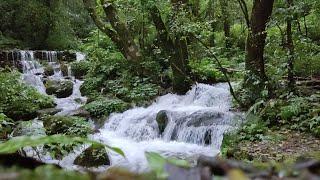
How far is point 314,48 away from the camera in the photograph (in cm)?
1120

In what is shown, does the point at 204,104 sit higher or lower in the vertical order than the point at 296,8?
lower

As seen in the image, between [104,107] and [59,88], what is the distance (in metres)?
4.15

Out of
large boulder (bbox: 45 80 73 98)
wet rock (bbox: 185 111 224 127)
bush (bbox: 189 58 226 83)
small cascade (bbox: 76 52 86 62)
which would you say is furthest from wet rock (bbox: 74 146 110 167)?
small cascade (bbox: 76 52 86 62)

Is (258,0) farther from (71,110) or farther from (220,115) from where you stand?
(71,110)

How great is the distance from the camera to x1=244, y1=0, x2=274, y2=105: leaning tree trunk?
10953 millimetres

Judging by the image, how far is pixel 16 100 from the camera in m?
13.8

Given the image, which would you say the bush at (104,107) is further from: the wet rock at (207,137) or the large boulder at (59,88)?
the wet rock at (207,137)

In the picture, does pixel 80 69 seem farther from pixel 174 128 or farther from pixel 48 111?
pixel 174 128

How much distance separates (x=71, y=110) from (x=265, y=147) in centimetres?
818

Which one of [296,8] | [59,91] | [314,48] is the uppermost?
[296,8]

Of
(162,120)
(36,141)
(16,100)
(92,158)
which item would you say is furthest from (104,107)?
(36,141)

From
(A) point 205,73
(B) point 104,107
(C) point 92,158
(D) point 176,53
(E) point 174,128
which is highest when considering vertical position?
(D) point 176,53

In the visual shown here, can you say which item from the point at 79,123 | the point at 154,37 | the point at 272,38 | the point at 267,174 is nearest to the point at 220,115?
the point at 272,38

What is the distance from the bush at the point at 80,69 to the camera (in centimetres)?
1927
